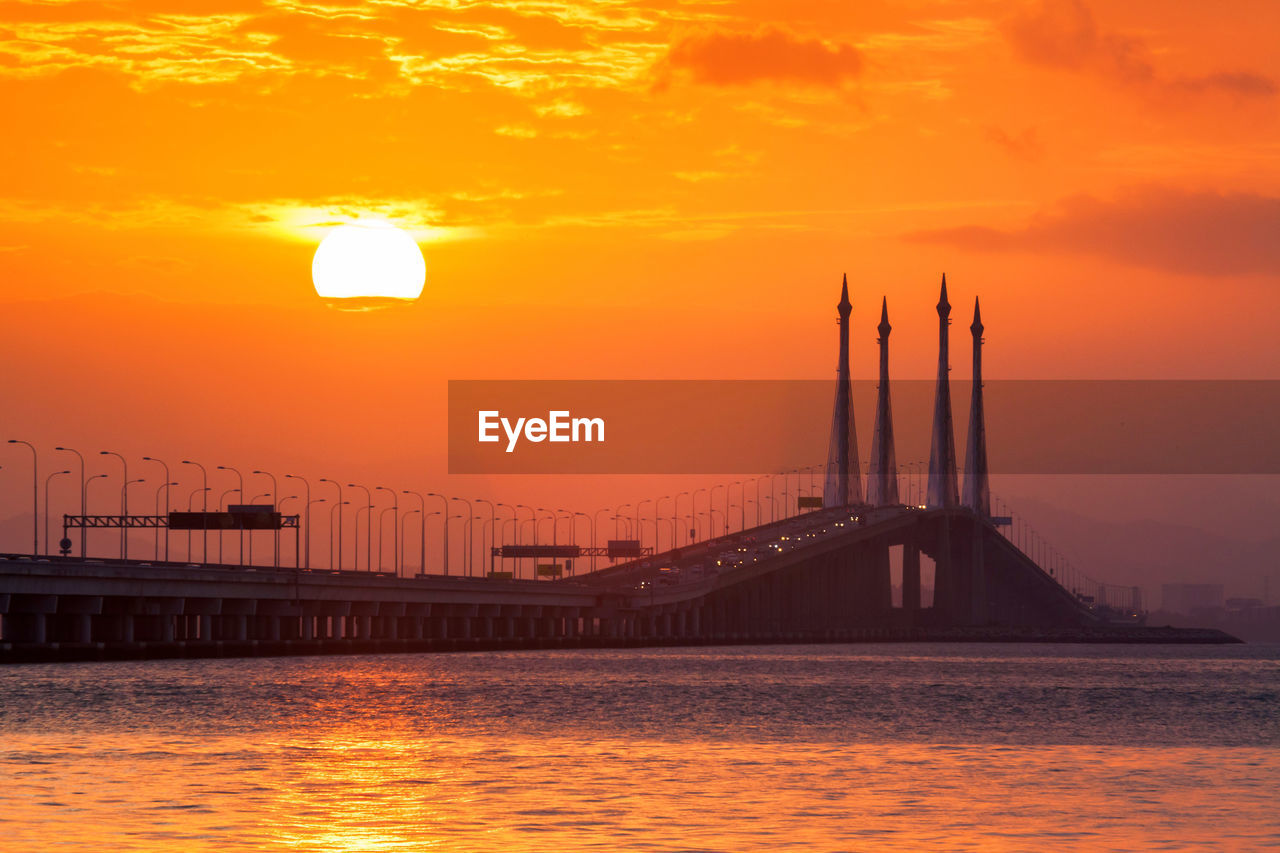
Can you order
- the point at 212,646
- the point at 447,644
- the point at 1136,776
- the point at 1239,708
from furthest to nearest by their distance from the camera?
the point at 447,644 → the point at 212,646 → the point at 1239,708 → the point at 1136,776

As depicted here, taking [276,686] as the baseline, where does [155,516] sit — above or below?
above

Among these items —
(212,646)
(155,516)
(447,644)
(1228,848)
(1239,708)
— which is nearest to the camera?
(1228,848)

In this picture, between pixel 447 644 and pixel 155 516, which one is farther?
pixel 447 644

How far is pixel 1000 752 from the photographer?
56.6m

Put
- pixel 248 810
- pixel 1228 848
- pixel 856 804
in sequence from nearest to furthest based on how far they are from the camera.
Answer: pixel 1228 848, pixel 248 810, pixel 856 804

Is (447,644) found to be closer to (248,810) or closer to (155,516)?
(155,516)

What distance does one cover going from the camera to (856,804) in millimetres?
40406

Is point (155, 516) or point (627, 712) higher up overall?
point (155, 516)

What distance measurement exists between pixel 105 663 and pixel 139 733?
220 ft

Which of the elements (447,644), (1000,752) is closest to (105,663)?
(447,644)

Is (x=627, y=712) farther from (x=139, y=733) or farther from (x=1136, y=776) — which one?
(x=1136, y=776)

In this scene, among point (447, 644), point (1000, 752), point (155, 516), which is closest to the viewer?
point (1000, 752)

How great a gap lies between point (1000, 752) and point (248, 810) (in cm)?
2577

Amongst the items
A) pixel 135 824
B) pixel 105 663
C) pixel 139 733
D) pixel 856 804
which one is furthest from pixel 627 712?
pixel 105 663
